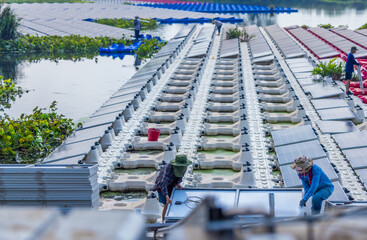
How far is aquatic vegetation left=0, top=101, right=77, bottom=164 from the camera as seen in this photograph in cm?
1240

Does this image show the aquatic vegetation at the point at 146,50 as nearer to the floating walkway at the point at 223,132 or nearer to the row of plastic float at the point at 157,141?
the floating walkway at the point at 223,132

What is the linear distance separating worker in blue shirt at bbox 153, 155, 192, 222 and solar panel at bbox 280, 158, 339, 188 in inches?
80.7

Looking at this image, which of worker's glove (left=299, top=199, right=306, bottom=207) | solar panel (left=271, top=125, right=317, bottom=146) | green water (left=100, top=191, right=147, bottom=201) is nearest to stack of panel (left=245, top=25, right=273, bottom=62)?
solar panel (left=271, top=125, right=317, bottom=146)

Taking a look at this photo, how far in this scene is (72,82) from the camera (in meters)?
22.8

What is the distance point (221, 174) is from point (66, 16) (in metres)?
41.0

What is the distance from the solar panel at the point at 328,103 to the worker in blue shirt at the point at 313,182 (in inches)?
289

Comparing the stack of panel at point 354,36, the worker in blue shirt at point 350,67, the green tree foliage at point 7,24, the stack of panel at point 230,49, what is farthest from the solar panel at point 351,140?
the green tree foliage at point 7,24

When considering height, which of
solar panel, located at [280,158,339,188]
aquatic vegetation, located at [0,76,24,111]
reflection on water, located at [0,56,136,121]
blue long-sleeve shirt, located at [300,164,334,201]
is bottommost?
reflection on water, located at [0,56,136,121]

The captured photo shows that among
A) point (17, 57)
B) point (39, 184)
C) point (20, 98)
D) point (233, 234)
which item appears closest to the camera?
point (233, 234)

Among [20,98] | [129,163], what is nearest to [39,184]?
[129,163]

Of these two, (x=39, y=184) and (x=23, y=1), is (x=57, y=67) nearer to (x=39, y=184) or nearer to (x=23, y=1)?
(x=39, y=184)

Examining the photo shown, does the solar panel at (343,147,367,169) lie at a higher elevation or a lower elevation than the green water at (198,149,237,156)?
higher

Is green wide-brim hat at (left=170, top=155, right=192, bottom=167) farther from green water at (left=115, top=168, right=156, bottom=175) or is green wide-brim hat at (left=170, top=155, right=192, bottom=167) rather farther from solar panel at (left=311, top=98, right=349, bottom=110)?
solar panel at (left=311, top=98, right=349, bottom=110)

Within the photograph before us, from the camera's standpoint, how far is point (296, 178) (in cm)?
938
